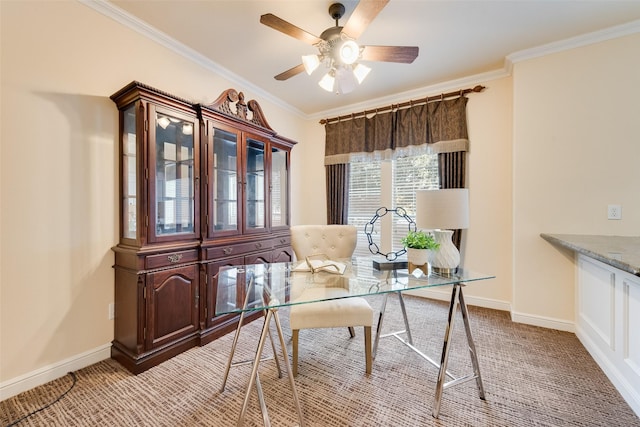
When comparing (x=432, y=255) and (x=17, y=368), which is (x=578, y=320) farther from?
(x=17, y=368)

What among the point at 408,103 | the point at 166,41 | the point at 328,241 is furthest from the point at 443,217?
the point at 166,41

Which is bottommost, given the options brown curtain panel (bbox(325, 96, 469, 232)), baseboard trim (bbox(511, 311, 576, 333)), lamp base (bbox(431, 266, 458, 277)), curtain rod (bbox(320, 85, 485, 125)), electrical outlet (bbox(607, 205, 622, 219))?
baseboard trim (bbox(511, 311, 576, 333))

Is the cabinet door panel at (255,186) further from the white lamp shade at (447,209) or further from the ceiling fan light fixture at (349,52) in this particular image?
the white lamp shade at (447,209)

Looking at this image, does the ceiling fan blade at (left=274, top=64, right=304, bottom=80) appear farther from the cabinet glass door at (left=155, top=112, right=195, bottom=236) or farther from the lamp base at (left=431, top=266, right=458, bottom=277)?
the lamp base at (left=431, top=266, right=458, bottom=277)

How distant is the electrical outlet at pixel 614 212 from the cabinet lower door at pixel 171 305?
12.0ft

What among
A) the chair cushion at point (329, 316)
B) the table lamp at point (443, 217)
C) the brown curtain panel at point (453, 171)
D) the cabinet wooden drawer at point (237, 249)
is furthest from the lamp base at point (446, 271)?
the cabinet wooden drawer at point (237, 249)

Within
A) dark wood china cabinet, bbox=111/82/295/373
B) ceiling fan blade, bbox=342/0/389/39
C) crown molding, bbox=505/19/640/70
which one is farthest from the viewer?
crown molding, bbox=505/19/640/70

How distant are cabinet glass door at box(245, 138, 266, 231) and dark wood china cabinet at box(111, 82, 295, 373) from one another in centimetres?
2

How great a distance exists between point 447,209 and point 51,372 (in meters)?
2.83

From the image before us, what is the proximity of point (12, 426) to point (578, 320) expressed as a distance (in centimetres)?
414

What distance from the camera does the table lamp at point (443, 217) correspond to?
160 centimetres

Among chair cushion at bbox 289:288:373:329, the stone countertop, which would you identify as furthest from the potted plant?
the stone countertop

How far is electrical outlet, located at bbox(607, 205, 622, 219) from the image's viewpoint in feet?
7.33

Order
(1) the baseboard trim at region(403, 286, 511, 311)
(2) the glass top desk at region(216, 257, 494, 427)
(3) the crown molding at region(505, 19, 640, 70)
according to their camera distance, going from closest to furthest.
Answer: (2) the glass top desk at region(216, 257, 494, 427)
(3) the crown molding at region(505, 19, 640, 70)
(1) the baseboard trim at region(403, 286, 511, 311)
